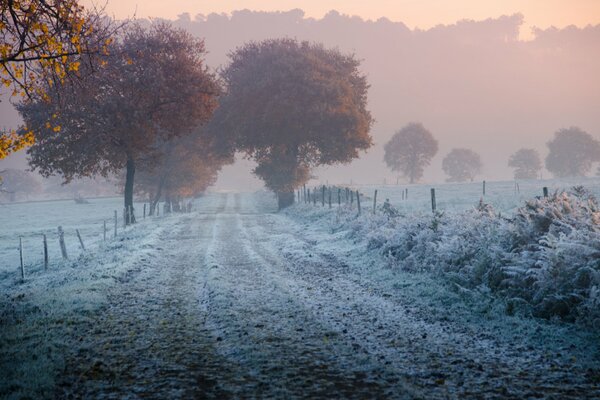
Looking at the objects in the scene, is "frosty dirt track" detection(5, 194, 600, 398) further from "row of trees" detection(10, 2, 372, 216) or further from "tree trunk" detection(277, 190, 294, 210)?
"tree trunk" detection(277, 190, 294, 210)

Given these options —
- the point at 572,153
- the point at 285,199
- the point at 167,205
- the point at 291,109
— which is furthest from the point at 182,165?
the point at 572,153

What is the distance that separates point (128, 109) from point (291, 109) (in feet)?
52.4

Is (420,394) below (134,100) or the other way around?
below

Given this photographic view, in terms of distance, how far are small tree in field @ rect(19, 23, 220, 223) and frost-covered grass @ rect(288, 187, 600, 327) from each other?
1815 centimetres

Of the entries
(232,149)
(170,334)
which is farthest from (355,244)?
(232,149)

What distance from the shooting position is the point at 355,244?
17203 millimetres

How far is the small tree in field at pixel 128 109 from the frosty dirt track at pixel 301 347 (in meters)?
17.1

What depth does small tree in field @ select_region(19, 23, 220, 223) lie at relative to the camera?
25.6 m

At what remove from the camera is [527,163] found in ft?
323

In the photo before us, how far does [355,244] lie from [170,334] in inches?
429

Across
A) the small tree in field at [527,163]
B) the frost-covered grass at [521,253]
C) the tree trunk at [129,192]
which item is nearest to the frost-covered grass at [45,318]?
the frost-covered grass at [521,253]

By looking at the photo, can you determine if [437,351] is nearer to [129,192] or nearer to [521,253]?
[521,253]

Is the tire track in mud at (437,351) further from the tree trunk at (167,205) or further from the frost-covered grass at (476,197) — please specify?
the tree trunk at (167,205)

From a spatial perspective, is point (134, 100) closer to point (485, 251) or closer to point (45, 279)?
point (45, 279)
